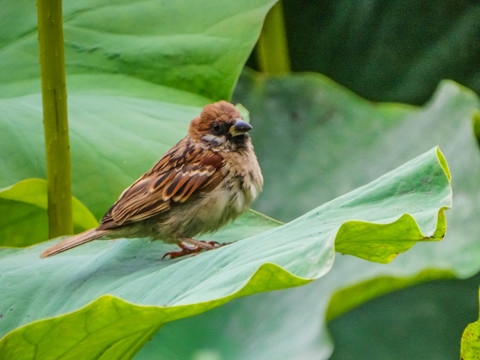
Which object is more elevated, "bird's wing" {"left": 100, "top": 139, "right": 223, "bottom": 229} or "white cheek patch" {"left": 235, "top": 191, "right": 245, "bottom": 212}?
"bird's wing" {"left": 100, "top": 139, "right": 223, "bottom": 229}

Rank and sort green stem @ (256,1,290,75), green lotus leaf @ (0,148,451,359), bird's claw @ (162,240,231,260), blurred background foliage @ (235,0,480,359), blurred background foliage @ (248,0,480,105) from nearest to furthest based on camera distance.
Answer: green lotus leaf @ (0,148,451,359), bird's claw @ (162,240,231,260), blurred background foliage @ (235,0,480,359), green stem @ (256,1,290,75), blurred background foliage @ (248,0,480,105)

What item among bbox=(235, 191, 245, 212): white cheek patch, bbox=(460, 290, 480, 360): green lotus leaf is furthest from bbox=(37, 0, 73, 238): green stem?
bbox=(460, 290, 480, 360): green lotus leaf

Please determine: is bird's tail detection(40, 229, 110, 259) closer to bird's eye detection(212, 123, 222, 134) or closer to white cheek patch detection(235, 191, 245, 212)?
white cheek patch detection(235, 191, 245, 212)

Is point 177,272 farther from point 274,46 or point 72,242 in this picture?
point 274,46

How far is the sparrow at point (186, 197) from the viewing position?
202 cm

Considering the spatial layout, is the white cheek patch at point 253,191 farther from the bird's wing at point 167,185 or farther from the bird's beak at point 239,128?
the bird's beak at point 239,128

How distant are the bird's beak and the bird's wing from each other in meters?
0.13

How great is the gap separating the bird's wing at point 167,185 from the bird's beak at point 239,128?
0.13 metres

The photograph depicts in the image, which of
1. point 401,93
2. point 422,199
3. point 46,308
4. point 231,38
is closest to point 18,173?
point 46,308

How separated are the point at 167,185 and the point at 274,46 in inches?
59.1

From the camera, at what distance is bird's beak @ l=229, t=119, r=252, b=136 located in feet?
7.48

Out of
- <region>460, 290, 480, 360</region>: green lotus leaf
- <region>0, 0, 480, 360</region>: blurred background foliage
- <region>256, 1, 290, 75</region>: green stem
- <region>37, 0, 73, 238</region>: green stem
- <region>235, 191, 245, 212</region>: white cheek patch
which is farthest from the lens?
<region>256, 1, 290, 75</region>: green stem

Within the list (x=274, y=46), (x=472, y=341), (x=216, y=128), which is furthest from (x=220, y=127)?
(x=274, y=46)

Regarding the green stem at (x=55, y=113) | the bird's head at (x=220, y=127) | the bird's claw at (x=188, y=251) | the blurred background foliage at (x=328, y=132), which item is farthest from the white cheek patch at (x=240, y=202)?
the green stem at (x=55, y=113)
